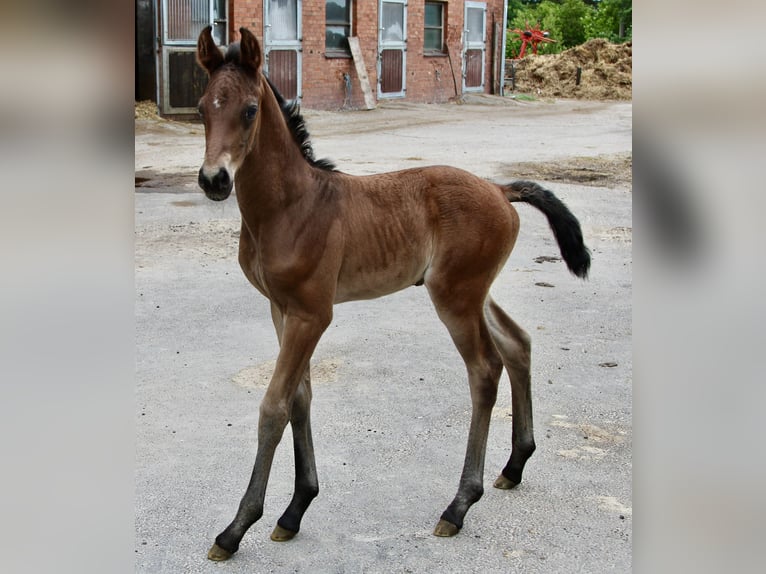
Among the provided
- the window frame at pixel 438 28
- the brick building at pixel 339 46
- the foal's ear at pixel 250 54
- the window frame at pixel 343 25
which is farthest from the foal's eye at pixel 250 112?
the window frame at pixel 438 28

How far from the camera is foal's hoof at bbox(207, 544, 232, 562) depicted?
10.9 ft

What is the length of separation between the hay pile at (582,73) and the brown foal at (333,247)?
25294 mm

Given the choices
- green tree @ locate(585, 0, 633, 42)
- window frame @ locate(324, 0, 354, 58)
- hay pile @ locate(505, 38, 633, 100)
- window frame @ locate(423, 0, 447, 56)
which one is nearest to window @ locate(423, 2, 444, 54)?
window frame @ locate(423, 0, 447, 56)

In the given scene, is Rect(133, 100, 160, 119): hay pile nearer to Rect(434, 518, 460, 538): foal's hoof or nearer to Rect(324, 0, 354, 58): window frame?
Rect(324, 0, 354, 58): window frame

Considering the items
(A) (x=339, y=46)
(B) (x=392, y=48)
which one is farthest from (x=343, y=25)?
(B) (x=392, y=48)

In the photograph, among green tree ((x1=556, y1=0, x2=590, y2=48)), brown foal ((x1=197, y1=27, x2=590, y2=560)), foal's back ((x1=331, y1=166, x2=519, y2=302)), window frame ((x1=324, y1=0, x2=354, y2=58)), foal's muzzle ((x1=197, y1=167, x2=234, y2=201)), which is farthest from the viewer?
green tree ((x1=556, y1=0, x2=590, y2=48))

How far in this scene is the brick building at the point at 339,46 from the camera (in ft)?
57.6

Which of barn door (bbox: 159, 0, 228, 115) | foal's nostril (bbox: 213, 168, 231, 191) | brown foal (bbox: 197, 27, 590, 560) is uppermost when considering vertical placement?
barn door (bbox: 159, 0, 228, 115)

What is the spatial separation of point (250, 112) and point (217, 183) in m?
0.33

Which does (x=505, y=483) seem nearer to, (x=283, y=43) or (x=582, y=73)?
(x=283, y=43)

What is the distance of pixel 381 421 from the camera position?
4.65 metres

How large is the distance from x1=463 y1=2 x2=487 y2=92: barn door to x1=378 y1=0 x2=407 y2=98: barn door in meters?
2.63
